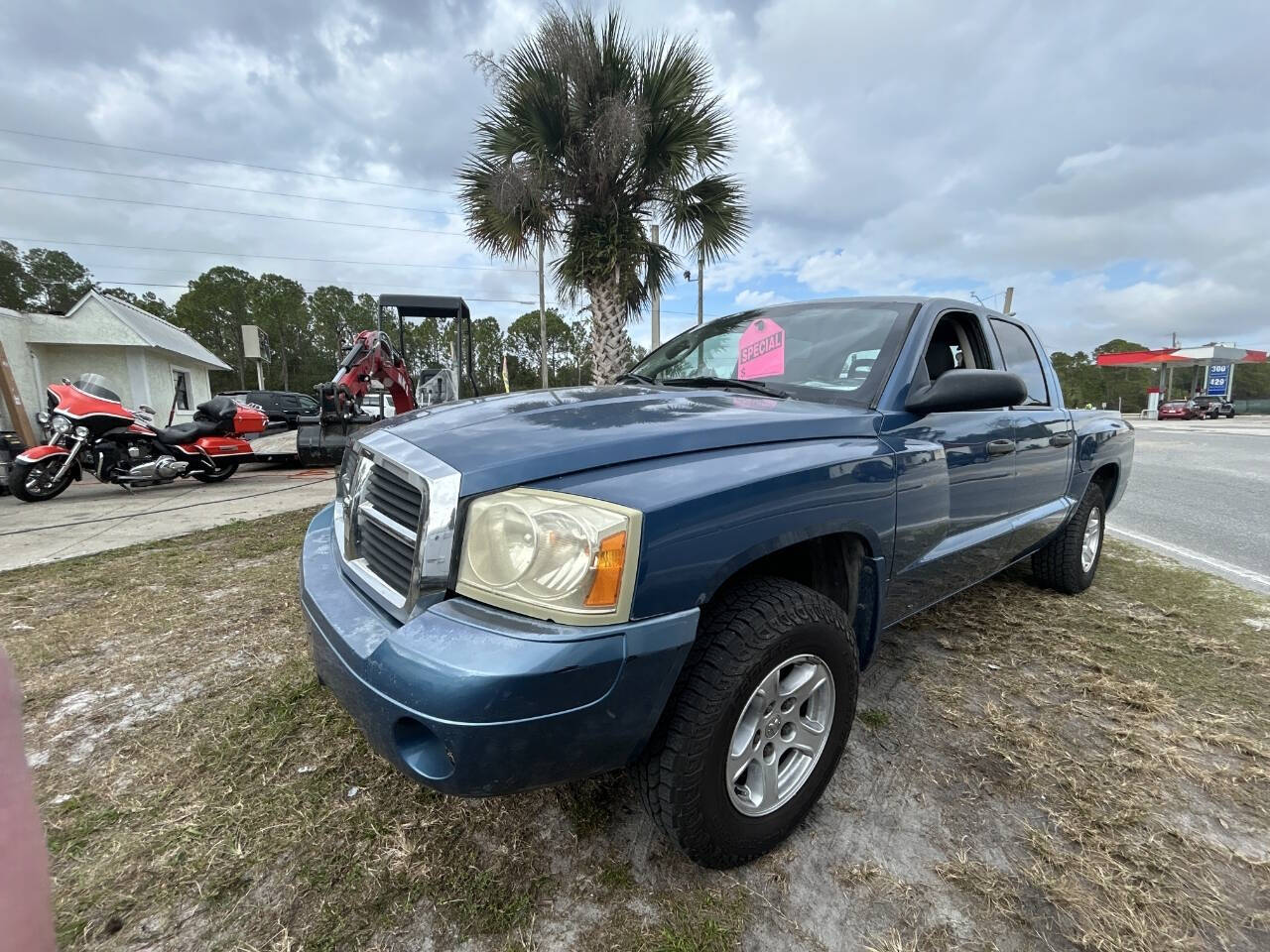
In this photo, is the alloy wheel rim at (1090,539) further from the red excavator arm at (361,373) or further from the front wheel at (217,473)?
the front wheel at (217,473)

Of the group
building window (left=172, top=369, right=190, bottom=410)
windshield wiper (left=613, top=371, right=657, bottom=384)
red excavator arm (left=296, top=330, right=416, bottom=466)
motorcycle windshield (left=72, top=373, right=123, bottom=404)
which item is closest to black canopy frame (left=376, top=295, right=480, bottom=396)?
red excavator arm (left=296, top=330, right=416, bottom=466)

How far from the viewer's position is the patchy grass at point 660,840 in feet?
4.77

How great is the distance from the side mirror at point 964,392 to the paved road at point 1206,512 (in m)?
3.41

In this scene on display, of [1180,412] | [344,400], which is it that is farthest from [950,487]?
[1180,412]

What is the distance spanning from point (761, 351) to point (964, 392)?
85 centimetres

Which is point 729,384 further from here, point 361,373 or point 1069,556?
point 361,373

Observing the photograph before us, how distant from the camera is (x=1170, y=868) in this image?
162 centimetres

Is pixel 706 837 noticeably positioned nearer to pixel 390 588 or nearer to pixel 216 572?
pixel 390 588

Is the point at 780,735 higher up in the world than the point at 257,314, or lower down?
lower down

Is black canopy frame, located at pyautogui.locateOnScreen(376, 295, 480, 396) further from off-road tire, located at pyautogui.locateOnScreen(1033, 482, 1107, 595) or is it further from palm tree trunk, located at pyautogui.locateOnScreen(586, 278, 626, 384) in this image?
off-road tire, located at pyautogui.locateOnScreen(1033, 482, 1107, 595)

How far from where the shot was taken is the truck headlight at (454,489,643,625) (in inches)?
50.4

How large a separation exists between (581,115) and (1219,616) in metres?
7.92

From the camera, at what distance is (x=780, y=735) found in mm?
1676

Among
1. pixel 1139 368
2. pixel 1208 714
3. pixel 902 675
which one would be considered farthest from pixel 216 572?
pixel 1139 368
